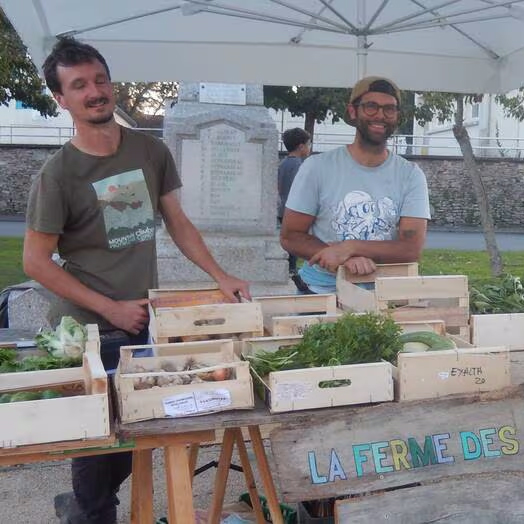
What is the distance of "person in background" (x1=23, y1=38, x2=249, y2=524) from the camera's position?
2.67 meters

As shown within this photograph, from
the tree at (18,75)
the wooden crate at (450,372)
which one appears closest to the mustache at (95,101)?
the wooden crate at (450,372)

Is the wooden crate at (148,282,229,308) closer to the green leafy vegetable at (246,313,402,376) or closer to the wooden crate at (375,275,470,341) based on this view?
the green leafy vegetable at (246,313,402,376)

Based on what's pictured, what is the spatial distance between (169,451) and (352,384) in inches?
23.2

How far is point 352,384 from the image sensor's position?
2.19m

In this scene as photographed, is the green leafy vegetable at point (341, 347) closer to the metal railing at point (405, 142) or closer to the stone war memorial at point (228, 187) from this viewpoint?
the stone war memorial at point (228, 187)

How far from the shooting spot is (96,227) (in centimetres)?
280

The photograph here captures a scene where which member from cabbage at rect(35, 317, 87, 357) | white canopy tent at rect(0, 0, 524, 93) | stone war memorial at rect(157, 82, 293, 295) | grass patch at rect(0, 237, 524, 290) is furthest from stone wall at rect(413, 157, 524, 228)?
cabbage at rect(35, 317, 87, 357)

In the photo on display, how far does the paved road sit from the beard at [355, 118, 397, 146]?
13404mm

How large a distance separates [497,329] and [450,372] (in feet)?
2.51

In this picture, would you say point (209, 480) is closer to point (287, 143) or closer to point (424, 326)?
point (424, 326)

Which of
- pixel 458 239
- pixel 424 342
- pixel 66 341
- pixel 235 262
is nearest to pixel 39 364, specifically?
pixel 66 341

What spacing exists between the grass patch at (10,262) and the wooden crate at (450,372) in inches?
319

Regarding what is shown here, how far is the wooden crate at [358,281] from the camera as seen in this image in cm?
303

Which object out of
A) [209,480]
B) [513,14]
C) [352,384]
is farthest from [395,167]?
[209,480]
